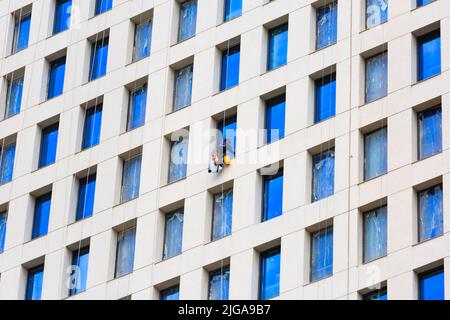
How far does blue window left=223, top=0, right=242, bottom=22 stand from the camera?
7006 centimetres

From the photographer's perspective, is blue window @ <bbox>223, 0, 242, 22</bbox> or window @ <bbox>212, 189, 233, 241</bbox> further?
blue window @ <bbox>223, 0, 242, 22</bbox>

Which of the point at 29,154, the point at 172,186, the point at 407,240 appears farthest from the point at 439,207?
the point at 29,154

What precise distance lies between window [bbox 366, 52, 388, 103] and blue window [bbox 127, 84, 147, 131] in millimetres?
8931

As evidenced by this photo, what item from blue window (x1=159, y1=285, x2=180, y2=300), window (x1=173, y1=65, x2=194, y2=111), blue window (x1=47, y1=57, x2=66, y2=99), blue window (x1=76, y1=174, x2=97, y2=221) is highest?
blue window (x1=47, y1=57, x2=66, y2=99)

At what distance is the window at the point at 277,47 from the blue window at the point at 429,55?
16.8 feet

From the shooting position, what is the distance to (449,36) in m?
64.2

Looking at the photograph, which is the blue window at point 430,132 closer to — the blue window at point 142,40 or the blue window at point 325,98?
the blue window at point 325,98

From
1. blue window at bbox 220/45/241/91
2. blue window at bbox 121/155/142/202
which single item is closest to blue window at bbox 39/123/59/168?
blue window at bbox 121/155/142/202

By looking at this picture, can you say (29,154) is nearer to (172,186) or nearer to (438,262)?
(172,186)

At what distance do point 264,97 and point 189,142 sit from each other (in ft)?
10.3

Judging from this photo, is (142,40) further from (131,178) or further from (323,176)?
(323,176)

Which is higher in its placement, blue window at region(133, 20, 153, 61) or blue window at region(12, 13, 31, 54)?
blue window at region(12, 13, 31, 54)

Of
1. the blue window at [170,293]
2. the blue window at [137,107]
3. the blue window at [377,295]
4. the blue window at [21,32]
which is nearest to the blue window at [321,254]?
the blue window at [377,295]

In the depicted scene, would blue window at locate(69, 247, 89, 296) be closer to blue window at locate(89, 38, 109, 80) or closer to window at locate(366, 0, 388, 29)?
blue window at locate(89, 38, 109, 80)
